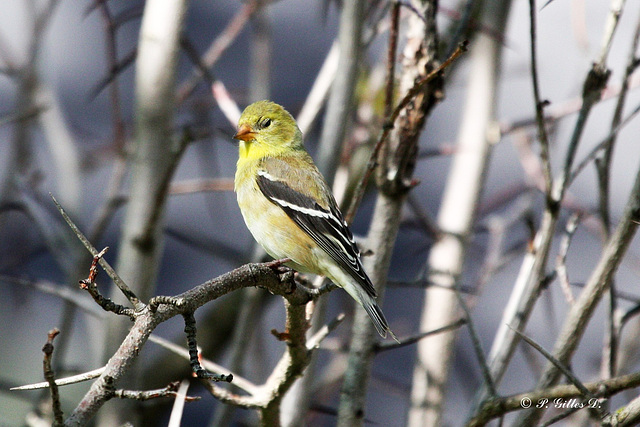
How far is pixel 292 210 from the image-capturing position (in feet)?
11.9

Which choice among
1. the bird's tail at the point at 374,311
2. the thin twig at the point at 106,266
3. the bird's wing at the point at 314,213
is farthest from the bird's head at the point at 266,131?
the thin twig at the point at 106,266

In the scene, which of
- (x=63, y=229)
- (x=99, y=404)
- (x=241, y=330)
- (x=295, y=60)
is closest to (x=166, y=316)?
(x=99, y=404)

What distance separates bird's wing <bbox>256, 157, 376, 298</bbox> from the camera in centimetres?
330

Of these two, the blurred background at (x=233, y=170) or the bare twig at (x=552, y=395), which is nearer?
the bare twig at (x=552, y=395)

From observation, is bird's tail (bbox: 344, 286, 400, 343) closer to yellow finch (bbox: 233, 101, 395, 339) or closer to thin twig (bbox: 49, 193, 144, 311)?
yellow finch (bbox: 233, 101, 395, 339)

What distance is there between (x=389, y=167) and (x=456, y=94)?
492cm

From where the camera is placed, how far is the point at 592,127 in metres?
6.84

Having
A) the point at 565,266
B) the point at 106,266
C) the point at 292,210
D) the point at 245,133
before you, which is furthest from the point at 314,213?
the point at 106,266

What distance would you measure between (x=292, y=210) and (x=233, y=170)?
351cm

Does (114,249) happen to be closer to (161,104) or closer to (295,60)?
(295,60)

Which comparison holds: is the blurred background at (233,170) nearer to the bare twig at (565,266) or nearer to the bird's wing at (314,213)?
the bird's wing at (314,213)

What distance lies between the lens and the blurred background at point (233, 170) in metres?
4.98

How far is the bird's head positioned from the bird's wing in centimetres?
25

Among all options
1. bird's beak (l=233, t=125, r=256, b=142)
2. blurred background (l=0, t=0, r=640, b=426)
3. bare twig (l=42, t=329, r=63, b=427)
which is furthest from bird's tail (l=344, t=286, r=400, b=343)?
blurred background (l=0, t=0, r=640, b=426)
